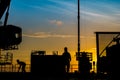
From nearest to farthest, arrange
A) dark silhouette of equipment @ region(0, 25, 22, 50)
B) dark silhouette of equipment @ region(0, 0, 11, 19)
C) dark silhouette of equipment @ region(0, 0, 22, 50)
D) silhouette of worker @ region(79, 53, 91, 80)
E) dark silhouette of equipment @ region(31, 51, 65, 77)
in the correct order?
dark silhouette of equipment @ region(0, 0, 11, 19) < dark silhouette of equipment @ region(31, 51, 65, 77) < silhouette of worker @ region(79, 53, 91, 80) < dark silhouette of equipment @ region(0, 0, 22, 50) < dark silhouette of equipment @ region(0, 25, 22, 50)

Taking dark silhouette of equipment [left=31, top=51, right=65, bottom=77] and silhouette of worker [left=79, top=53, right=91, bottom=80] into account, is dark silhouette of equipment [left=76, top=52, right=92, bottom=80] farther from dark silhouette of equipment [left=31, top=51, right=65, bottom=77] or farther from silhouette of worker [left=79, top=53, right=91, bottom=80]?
dark silhouette of equipment [left=31, top=51, right=65, bottom=77]

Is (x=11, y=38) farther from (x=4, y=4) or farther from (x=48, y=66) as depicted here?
(x=4, y=4)

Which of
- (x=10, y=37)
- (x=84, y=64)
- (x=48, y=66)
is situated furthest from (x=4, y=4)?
(x=10, y=37)

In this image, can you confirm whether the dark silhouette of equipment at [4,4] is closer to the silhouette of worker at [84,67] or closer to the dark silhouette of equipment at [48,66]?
the dark silhouette of equipment at [48,66]

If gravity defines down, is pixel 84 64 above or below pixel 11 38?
below

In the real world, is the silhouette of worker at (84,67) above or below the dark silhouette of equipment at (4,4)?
below

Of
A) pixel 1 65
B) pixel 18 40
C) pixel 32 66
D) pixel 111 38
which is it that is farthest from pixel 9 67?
pixel 111 38

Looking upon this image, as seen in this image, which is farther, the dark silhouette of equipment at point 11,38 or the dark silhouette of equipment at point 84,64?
the dark silhouette of equipment at point 11,38

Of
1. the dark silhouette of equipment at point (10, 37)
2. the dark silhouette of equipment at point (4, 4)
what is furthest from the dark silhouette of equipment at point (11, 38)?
the dark silhouette of equipment at point (4, 4)

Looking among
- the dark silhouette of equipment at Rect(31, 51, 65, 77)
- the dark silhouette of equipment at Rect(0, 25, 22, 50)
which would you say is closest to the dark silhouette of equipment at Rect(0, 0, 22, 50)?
the dark silhouette of equipment at Rect(0, 25, 22, 50)

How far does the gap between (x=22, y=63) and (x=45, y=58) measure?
969cm

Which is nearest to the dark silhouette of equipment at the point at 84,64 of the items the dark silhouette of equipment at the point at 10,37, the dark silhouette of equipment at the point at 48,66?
the dark silhouette of equipment at the point at 48,66

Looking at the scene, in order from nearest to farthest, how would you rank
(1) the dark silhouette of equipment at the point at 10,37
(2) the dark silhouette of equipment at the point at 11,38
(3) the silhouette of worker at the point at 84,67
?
(3) the silhouette of worker at the point at 84,67 < (1) the dark silhouette of equipment at the point at 10,37 < (2) the dark silhouette of equipment at the point at 11,38

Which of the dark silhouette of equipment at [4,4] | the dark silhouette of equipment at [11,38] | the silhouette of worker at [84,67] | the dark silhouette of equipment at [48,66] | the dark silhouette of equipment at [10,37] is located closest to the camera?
the dark silhouette of equipment at [4,4]
